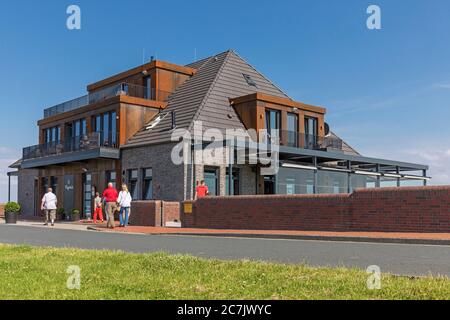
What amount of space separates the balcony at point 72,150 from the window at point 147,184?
7.01 ft

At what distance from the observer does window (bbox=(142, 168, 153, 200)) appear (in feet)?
90.7

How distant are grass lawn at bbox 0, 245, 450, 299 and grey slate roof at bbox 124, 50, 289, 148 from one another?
59.3ft

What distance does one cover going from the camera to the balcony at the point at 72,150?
28672 millimetres

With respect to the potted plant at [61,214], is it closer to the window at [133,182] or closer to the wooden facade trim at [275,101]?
the window at [133,182]

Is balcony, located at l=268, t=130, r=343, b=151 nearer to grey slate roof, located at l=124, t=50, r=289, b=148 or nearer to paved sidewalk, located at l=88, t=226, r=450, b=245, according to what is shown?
grey slate roof, located at l=124, t=50, r=289, b=148

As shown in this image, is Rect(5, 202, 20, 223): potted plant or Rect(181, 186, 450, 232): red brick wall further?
Rect(5, 202, 20, 223): potted plant

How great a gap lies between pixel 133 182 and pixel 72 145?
5.78m

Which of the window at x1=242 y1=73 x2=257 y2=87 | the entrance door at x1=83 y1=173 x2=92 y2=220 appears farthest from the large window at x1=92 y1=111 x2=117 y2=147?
the window at x1=242 y1=73 x2=257 y2=87

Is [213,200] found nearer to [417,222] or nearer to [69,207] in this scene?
[417,222]

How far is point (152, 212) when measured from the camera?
23.2 m

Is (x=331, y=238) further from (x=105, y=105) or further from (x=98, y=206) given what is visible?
(x=105, y=105)

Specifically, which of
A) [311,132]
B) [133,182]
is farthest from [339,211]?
[311,132]

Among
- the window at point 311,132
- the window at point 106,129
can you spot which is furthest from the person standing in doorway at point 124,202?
the window at point 311,132
